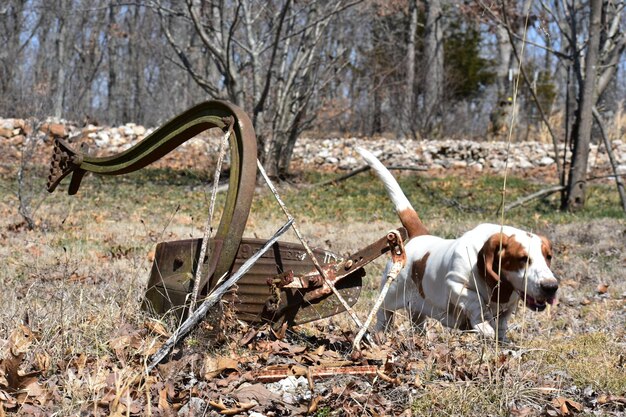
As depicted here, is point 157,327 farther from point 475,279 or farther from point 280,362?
point 475,279

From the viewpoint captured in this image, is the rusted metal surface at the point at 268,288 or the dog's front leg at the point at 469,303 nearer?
the rusted metal surface at the point at 268,288

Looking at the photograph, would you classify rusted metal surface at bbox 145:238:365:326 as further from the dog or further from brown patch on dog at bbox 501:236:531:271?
brown patch on dog at bbox 501:236:531:271

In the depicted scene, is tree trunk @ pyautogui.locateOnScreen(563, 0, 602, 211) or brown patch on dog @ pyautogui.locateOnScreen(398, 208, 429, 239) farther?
tree trunk @ pyautogui.locateOnScreen(563, 0, 602, 211)

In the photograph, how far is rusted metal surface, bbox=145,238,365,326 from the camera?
137 inches

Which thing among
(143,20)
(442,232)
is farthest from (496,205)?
(143,20)

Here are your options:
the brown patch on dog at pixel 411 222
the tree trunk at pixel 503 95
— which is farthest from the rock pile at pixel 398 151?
the brown patch on dog at pixel 411 222

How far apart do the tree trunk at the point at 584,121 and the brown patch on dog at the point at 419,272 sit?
25.0 feet

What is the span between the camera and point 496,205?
12.6 m


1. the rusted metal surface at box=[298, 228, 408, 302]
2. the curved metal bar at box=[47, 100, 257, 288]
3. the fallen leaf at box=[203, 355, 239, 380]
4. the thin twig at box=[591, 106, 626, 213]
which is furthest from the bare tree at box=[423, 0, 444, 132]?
the fallen leaf at box=[203, 355, 239, 380]

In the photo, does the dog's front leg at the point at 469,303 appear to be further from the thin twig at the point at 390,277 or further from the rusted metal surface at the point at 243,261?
the thin twig at the point at 390,277

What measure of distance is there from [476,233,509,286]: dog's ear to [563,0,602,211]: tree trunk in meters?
7.98

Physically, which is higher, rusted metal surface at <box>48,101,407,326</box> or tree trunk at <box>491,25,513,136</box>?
tree trunk at <box>491,25,513,136</box>

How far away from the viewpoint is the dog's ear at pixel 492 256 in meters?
3.96

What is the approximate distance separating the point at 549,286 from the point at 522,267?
0.61ft
